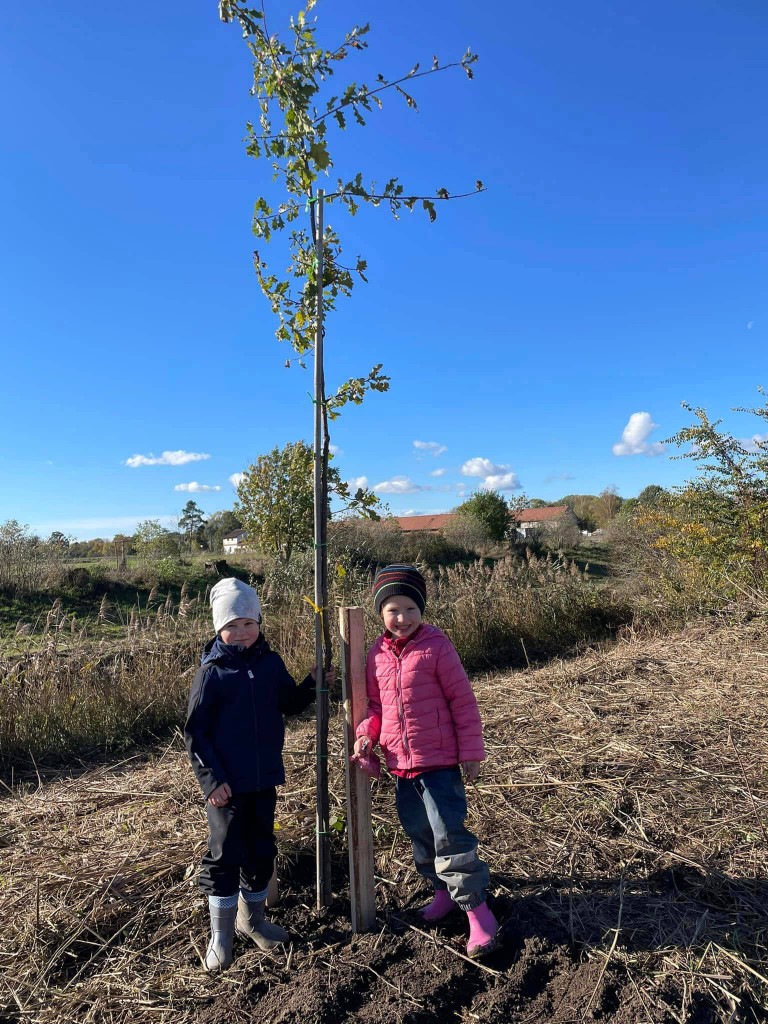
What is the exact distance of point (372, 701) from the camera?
2.71 metres

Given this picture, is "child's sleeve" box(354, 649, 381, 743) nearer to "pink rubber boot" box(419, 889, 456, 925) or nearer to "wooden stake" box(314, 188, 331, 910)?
"wooden stake" box(314, 188, 331, 910)

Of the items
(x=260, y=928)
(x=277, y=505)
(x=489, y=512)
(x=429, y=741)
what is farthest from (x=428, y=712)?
(x=489, y=512)

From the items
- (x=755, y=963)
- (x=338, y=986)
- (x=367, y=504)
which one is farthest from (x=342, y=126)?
(x=755, y=963)

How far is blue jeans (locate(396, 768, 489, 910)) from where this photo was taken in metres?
2.39

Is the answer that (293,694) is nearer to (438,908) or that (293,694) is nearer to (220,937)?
(220,937)

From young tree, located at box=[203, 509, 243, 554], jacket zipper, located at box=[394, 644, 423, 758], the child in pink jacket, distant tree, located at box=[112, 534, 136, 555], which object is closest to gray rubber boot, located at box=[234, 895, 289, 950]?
the child in pink jacket

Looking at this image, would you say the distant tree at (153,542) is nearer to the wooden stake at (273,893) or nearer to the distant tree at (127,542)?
the distant tree at (127,542)

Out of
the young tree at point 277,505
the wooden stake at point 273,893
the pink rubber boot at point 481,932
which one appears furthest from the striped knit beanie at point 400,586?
the young tree at point 277,505

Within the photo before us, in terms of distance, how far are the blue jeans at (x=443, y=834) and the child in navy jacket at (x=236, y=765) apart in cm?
56

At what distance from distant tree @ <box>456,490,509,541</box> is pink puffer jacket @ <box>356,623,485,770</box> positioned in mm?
22641

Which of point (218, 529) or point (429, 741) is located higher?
point (218, 529)

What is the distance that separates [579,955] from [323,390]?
7.86 ft

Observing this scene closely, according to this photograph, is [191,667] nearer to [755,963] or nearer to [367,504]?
[367,504]

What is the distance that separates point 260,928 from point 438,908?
0.72 metres
